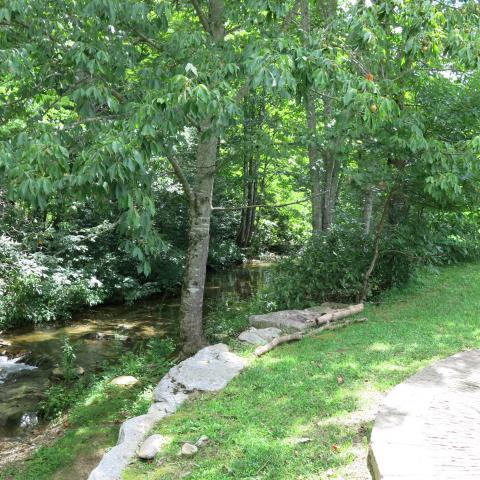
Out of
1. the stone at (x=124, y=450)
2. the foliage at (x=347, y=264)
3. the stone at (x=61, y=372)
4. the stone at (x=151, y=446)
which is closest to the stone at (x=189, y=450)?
the stone at (x=151, y=446)

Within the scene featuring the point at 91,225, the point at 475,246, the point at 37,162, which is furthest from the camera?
the point at 91,225

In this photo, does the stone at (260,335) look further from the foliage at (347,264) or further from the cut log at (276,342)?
the foliage at (347,264)

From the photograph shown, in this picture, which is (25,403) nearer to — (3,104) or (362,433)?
(3,104)

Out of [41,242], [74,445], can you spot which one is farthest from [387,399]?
[41,242]

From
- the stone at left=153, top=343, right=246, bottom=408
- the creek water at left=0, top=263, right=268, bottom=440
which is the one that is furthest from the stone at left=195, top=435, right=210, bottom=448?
the creek water at left=0, top=263, right=268, bottom=440

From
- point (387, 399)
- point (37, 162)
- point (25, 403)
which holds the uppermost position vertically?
point (37, 162)

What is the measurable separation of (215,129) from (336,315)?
3.79m

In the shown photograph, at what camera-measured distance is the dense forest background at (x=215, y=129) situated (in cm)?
404

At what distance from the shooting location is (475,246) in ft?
38.6

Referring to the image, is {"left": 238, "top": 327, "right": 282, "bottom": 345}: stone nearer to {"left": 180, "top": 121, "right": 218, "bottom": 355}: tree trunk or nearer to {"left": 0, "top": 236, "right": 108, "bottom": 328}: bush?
{"left": 180, "top": 121, "right": 218, "bottom": 355}: tree trunk

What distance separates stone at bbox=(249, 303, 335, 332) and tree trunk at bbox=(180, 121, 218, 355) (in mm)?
1072

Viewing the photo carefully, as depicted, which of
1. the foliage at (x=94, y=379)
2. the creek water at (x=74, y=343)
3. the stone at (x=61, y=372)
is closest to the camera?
the foliage at (x=94, y=379)

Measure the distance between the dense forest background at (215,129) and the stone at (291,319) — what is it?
0.80 metres

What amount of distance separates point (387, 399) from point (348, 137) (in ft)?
16.2
